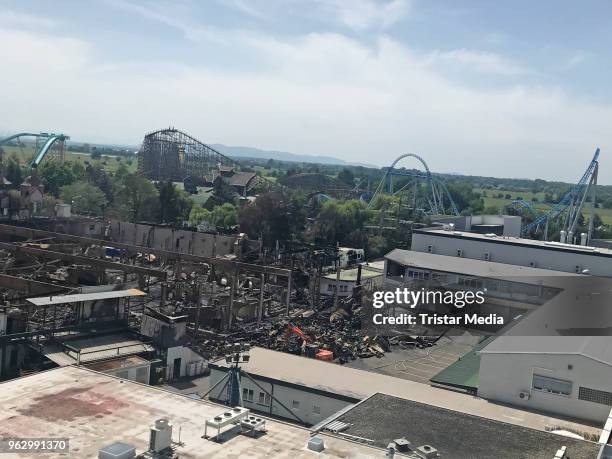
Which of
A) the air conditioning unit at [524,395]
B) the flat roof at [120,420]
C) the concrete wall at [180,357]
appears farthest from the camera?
the concrete wall at [180,357]

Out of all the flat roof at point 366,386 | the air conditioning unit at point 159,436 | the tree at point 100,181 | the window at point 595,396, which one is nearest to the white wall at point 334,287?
the flat roof at point 366,386

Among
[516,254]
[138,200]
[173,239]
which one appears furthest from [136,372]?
[138,200]

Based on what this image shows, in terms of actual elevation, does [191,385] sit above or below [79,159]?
below

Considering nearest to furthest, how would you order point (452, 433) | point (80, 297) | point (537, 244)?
point (452, 433)
point (80, 297)
point (537, 244)

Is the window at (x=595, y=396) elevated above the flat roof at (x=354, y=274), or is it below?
above

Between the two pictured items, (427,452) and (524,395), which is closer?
(427,452)

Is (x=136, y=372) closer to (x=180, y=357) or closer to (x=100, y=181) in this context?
(x=180, y=357)

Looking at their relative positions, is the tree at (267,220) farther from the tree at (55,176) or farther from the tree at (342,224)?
the tree at (55,176)
